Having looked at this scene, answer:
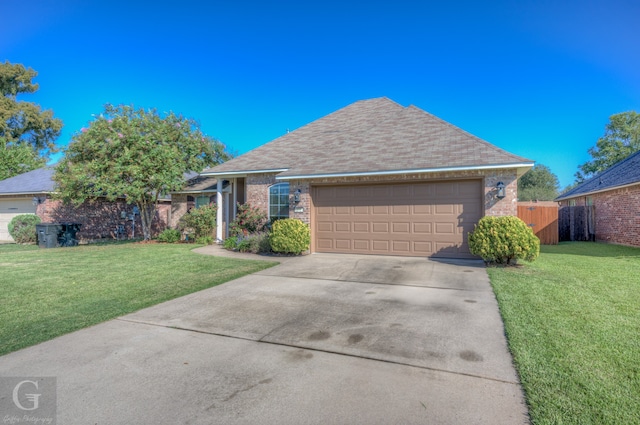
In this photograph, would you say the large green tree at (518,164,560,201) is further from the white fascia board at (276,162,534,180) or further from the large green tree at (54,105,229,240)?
the large green tree at (54,105,229,240)

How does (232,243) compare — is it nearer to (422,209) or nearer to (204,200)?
(204,200)

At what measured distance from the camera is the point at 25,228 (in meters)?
15.8

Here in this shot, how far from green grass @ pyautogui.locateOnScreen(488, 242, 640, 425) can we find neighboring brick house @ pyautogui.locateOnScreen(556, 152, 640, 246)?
296 inches

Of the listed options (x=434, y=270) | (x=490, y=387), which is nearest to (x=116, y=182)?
(x=434, y=270)

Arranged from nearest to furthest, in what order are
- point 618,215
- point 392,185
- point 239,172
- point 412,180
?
point 412,180 → point 392,185 → point 239,172 → point 618,215

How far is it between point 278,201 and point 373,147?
4.22 metres

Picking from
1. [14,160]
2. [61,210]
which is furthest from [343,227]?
[14,160]

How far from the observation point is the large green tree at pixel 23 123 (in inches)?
1091

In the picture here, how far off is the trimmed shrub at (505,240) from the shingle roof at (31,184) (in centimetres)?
1900

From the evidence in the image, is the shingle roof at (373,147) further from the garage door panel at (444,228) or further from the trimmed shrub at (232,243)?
the trimmed shrub at (232,243)

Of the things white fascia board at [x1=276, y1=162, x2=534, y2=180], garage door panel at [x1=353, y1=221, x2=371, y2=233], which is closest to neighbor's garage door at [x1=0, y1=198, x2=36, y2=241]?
white fascia board at [x1=276, y1=162, x2=534, y2=180]

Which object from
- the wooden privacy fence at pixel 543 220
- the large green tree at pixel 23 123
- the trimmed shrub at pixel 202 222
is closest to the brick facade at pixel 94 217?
the trimmed shrub at pixel 202 222

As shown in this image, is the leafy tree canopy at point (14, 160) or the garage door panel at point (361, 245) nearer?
the garage door panel at point (361, 245)

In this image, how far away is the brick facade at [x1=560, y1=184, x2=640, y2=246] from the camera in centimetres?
1230
